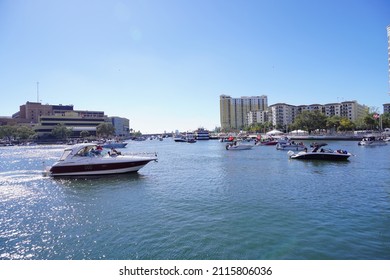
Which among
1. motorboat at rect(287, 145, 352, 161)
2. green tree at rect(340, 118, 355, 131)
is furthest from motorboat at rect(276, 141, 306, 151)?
green tree at rect(340, 118, 355, 131)

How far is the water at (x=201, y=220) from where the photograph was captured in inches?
452

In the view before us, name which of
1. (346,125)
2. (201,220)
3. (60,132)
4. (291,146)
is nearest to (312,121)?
(346,125)

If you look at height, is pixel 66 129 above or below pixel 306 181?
above

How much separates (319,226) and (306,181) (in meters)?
13.6

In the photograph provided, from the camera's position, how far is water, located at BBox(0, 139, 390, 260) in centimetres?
1148

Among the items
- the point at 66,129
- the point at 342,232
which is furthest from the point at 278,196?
the point at 66,129

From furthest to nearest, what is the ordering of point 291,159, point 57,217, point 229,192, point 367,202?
point 291,159 → point 229,192 → point 367,202 → point 57,217

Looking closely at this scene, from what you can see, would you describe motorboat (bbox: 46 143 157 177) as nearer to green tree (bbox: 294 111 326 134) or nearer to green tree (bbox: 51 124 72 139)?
green tree (bbox: 294 111 326 134)

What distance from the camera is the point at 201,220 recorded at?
1531 cm

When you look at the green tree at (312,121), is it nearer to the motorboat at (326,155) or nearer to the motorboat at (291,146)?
the motorboat at (291,146)

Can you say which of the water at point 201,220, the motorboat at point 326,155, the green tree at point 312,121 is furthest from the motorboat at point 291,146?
the green tree at point 312,121

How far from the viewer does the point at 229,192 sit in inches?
886
